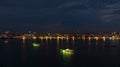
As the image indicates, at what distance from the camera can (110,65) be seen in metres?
56.7

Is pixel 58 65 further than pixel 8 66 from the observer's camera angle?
Yes

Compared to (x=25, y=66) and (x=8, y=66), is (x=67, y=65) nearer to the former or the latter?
(x=25, y=66)

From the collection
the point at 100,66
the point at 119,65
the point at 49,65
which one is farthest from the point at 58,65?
the point at 119,65

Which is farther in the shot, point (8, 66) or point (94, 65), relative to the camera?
point (94, 65)

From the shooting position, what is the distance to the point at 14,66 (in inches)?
2138

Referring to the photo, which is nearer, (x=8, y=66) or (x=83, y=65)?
(x=8, y=66)

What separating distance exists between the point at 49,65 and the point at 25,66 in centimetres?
512

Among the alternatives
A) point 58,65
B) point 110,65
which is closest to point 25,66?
point 58,65

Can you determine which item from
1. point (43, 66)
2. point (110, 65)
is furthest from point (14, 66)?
point (110, 65)

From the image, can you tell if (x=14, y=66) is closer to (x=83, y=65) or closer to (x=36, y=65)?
(x=36, y=65)

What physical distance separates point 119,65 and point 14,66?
22077 millimetres

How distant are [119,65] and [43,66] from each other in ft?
52.7

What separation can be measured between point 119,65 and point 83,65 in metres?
7.63

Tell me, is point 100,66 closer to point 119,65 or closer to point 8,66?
point 119,65
